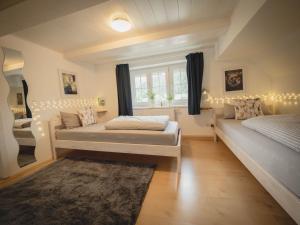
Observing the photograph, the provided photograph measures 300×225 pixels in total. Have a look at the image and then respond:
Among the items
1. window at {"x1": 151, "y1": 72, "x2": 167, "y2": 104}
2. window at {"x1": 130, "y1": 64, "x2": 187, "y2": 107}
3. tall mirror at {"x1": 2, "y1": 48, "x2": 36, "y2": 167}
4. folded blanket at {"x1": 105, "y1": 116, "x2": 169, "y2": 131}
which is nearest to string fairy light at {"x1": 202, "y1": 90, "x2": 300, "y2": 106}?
window at {"x1": 130, "y1": 64, "x2": 187, "y2": 107}

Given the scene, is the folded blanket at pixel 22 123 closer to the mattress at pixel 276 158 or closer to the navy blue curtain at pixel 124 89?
the navy blue curtain at pixel 124 89

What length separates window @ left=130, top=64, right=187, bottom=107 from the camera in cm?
365

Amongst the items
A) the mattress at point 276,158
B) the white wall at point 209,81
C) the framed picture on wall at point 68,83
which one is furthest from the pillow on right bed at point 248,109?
the framed picture on wall at point 68,83

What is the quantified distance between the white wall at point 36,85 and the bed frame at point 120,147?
6.3 inches

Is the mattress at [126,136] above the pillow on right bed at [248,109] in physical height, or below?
below

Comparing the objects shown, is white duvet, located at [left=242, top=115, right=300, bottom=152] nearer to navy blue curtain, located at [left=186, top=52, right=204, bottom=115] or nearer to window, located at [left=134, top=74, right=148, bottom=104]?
navy blue curtain, located at [left=186, top=52, right=204, bottom=115]

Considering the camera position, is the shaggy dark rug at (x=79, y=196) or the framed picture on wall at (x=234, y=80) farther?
the framed picture on wall at (x=234, y=80)

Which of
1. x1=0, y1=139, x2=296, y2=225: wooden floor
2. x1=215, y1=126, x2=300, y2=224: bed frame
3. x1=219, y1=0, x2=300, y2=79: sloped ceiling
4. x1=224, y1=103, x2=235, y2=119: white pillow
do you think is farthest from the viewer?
x1=224, y1=103, x2=235, y2=119: white pillow

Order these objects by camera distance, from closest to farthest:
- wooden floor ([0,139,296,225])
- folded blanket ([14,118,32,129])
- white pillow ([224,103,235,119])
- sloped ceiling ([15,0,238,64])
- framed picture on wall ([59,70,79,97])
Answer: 1. wooden floor ([0,139,296,225])
2. sloped ceiling ([15,0,238,64])
3. folded blanket ([14,118,32,129])
4. white pillow ([224,103,235,119])
5. framed picture on wall ([59,70,79,97])

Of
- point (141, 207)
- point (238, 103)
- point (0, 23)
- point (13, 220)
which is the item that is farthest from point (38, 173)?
point (238, 103)

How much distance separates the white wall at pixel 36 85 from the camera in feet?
6.97

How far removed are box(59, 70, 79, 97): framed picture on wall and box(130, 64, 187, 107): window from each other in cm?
148

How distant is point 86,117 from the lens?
308 cm

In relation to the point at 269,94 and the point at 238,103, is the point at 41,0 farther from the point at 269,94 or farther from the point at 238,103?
the point at 269,94
